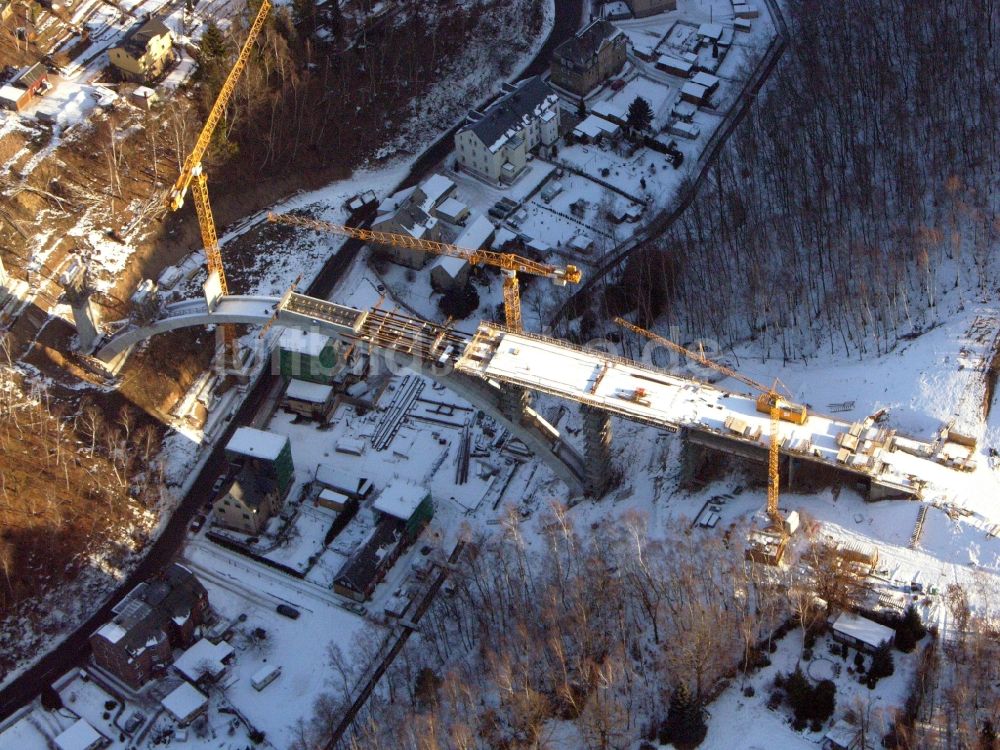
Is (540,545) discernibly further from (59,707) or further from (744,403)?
(59,707)

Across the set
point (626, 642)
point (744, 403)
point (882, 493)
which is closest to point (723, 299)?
point (744, 403)

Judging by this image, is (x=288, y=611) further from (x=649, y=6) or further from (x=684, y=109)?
(x=649, y=6)

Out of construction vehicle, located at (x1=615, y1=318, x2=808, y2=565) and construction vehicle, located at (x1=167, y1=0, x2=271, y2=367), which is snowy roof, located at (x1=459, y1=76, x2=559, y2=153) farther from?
construction vehicle, located at (x1=615, y1=318, x2=808, y2=565)

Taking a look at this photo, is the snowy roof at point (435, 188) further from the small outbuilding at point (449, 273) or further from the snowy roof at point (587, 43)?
the snowy roof at point (587, 43)

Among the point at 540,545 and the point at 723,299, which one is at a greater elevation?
the point at 723,299

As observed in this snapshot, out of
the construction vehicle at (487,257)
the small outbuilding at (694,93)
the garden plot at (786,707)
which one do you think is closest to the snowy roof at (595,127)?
the small outbuilding at (694,93)

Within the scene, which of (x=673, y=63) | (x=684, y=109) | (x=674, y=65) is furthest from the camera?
(x=673, y=63)

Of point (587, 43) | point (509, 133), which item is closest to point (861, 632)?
point (509, 133)
